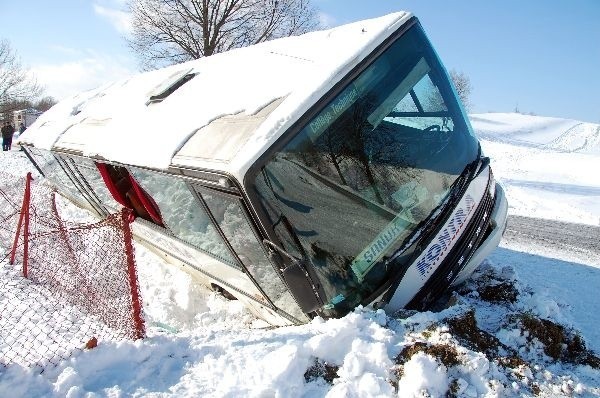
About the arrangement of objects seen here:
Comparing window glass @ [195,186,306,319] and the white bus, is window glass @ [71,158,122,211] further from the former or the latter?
window glass @ [195,186,306,319]

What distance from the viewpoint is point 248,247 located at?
3.33m

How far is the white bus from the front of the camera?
2.93 metres

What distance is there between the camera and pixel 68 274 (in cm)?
576

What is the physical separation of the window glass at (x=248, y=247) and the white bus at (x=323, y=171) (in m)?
0.02

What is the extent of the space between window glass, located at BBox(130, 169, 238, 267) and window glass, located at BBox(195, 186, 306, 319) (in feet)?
0.71

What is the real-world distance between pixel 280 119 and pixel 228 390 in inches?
Answer: 70.2

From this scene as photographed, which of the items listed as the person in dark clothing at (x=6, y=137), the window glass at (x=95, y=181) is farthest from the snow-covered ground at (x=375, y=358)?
the person in dark clothing at (x=6, y=137)

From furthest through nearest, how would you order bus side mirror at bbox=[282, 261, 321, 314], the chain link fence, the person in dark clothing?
the person in dark clothing → the chain link fence → bus side mirror at bbox=[282, 261, 321, 314]

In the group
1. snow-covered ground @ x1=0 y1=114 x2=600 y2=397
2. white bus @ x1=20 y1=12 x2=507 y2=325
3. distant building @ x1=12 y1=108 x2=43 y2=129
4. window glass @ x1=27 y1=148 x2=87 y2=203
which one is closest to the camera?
snow-covered ground @ x1=0 y1=114 x2=600 y2=397

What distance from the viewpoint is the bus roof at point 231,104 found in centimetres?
288

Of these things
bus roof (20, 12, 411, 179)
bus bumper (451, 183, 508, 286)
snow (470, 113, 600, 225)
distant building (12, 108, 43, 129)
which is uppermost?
bus roof (20, 12, 411, 179)

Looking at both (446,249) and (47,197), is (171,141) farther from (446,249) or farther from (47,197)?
(47,197)

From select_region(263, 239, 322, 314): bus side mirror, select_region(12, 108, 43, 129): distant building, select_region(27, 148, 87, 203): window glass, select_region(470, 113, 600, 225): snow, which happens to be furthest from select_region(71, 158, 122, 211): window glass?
select_region(12, 108, 43, 129): distant building

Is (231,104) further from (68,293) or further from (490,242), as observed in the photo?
(68,293)
